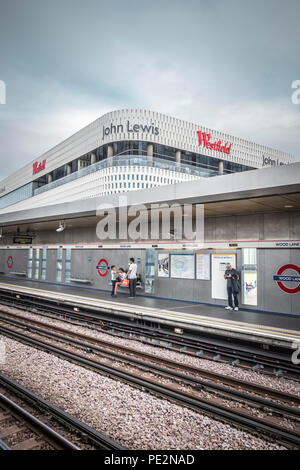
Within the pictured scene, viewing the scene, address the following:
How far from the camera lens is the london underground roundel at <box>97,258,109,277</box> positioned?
15594 millimetres

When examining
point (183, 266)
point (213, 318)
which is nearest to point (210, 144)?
point (183, 266)

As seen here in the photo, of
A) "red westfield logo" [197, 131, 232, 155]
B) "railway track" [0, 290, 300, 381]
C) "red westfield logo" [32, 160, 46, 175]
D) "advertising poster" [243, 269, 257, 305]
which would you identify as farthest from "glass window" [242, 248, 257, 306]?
"red westfield logo" [32, 160, 46, 175]

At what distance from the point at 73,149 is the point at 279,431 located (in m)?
71.9

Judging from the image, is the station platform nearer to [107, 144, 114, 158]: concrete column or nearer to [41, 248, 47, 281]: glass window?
[41, 248, 47, 281]: glass window

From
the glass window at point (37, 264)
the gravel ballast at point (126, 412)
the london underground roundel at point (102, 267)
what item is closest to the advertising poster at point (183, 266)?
Result: the london underground roundel at point (102, 267)

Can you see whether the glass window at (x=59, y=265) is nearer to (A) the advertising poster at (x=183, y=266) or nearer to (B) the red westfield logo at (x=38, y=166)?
(A) the advertising poster at (x=183, y=266)

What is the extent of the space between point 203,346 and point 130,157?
55.9 metres

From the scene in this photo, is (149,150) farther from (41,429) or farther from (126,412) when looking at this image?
(41,429)

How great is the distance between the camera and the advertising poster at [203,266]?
448 inches

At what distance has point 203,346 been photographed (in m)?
7.96

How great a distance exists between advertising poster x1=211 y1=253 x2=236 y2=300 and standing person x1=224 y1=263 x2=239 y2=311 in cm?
51

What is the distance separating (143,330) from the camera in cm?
962

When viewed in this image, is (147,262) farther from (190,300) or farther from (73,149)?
(73,149)

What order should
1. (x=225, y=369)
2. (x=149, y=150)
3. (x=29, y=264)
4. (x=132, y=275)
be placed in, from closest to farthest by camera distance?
1. (x=225, y=369)
2. (x=132, y=275)
3. (x=29, y=264)
4. (x=149, y=150)
